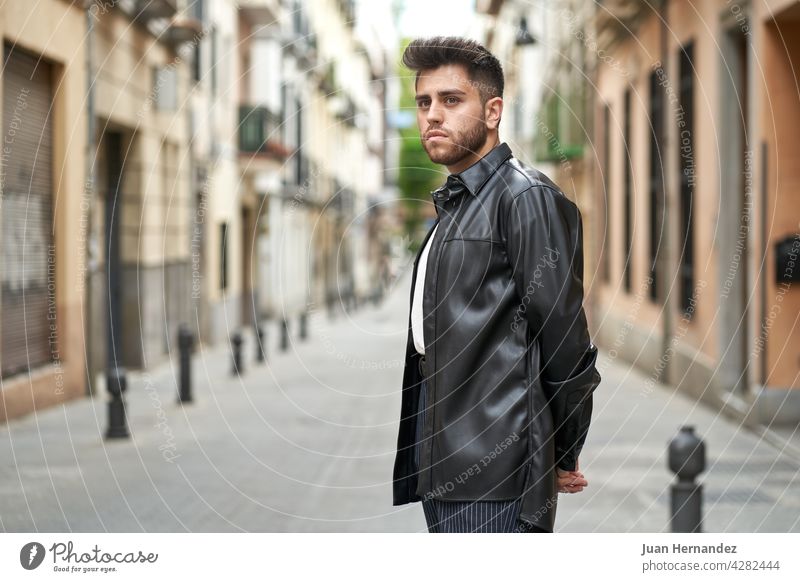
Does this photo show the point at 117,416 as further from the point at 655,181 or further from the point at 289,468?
the point at 655,181

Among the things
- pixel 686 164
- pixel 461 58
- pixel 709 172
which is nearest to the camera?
pixel 461 58

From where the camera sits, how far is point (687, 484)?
20.7 feet

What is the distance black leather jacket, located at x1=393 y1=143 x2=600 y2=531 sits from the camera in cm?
331

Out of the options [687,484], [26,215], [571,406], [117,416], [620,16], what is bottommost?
[117,416]

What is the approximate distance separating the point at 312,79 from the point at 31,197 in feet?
83.2

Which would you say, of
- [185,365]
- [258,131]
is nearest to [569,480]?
[185,365]

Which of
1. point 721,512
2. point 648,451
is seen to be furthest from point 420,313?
point 648,451

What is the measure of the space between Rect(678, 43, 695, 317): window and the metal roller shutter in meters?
7.09

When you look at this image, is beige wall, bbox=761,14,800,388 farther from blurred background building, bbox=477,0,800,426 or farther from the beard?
the beard

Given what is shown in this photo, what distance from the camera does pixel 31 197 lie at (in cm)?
1170

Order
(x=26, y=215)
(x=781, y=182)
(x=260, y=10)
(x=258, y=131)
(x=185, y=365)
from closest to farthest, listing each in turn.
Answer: (x=781, y=182) < (x=26, y=215) < (x=185, y=365) < (x=258, y=131) < (x=260, y=10)

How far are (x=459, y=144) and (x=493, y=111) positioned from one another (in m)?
0.14
